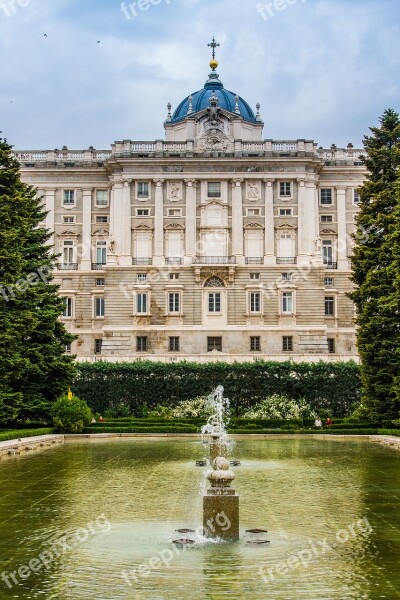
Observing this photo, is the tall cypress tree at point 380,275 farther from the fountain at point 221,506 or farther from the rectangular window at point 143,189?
the rectangular window at point 143,189

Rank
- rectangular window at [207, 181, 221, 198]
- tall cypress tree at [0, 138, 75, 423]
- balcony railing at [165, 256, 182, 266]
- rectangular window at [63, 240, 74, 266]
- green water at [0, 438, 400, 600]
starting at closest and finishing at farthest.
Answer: green water at [0, 438, 400, 600] < tall cypress tree at [0, 138, 75, 423] < balcony railing at [165, 256, 182, 266] < rectangular window at [207, 181, 221, 198] < rectangular window at [63, 240, 74, 266]

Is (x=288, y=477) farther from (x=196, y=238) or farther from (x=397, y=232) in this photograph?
(x=196, y=238)

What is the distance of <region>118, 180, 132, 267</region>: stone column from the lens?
68062mm

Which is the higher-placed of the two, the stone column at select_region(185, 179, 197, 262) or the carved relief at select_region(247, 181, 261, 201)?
the carved relief at select_region(247, 181, 261, 201)

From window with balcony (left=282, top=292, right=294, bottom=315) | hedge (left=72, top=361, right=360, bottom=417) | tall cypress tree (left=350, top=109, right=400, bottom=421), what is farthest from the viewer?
window with balcony (left=282, top=292, right=294, bottom=315)

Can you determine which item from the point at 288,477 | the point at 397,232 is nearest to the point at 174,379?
the point at 397,232

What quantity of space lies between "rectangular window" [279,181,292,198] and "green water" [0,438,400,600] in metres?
46.7

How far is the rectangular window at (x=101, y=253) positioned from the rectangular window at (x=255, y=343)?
13966 millimetres

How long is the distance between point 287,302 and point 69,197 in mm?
20488

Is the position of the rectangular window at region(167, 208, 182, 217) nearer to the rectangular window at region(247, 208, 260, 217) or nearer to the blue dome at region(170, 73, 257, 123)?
the rectangular window at region(247, 208, 260, 217)

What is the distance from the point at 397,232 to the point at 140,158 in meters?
36.6

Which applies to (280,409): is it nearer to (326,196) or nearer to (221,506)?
(326,196)

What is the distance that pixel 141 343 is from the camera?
66.4 metres

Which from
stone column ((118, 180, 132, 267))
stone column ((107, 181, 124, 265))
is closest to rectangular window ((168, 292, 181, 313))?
stone column ((118, 180, 132, 267))
